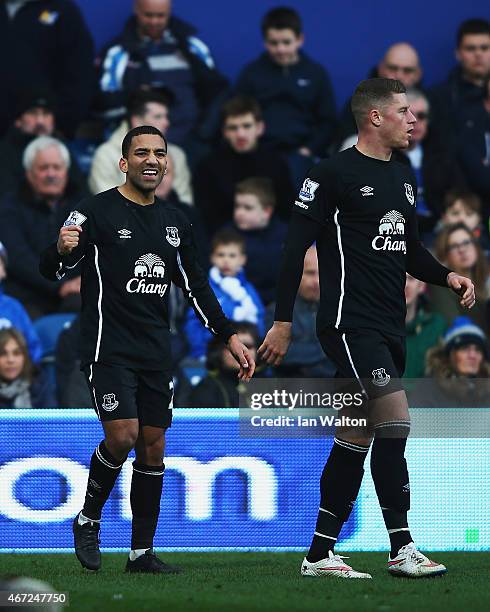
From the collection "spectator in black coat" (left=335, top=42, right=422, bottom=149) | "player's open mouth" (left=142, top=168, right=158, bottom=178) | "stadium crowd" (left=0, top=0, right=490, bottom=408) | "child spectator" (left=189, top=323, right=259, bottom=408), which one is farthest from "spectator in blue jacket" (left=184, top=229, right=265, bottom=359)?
"player's open mouth" (left=142, top=168, right=158, bottom=178)

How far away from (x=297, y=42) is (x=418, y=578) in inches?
271

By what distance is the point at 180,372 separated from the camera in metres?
10.1

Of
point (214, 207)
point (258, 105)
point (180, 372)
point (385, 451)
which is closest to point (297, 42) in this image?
point (258, 105)

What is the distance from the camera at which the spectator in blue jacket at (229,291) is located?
11.0m

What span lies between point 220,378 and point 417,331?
169 cm

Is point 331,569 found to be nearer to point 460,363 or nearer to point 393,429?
point 393,429

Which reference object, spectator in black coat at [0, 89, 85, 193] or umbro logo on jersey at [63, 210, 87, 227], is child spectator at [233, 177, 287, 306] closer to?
spectator in black coat at [0, 89, 85, 193]

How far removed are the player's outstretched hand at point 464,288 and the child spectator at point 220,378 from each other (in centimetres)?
273

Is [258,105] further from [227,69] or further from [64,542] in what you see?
[64,542]

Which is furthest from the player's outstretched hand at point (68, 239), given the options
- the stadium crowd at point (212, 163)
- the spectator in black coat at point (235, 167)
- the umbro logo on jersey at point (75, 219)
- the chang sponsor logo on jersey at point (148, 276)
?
the spectator in black coat at point (235, 167)

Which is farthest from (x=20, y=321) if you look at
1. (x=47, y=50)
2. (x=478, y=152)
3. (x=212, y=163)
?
(x=478, y=152)

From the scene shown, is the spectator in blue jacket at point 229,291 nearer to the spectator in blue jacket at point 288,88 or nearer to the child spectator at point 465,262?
the child spectator at point 465,262

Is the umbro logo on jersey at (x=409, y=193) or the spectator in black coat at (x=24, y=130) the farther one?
the spectator in black coat at (x=24, y=130)

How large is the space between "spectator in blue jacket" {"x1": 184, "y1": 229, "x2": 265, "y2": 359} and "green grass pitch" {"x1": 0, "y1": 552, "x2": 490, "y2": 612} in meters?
3.20
